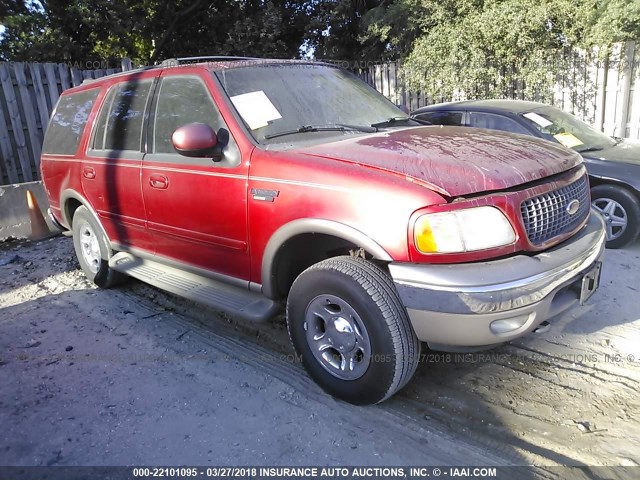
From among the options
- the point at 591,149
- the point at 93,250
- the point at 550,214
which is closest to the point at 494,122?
the point at 591,149

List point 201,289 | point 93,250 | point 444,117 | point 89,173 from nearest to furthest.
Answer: point 201,289 < point 89,173 < point 93,250 < point 444,117

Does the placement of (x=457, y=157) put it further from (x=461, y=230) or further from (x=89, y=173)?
(x=89, y=173)

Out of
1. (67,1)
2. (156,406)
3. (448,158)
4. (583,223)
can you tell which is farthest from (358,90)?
(67,1)

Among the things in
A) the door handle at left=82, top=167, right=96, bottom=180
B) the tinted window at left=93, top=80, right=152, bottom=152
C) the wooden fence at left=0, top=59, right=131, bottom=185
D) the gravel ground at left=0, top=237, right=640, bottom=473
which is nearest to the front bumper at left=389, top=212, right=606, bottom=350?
the gravel ground at left=0, top=237, right=640, bottom=473

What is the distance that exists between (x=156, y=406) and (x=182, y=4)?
53.8 ft

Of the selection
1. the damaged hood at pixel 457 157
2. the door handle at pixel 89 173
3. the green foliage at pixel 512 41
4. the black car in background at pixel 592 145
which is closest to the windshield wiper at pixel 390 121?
the damaged hood at pixel 457 157

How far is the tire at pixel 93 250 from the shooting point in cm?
481

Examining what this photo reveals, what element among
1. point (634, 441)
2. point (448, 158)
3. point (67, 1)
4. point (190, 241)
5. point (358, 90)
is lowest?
point (634, 441)

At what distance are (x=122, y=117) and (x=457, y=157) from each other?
2983mm

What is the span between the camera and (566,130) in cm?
605

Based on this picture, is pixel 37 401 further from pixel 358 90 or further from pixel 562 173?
pixel 562 173

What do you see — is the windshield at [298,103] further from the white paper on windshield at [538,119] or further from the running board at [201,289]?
the white paper on windshield at [538,119]

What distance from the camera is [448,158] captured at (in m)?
2.72

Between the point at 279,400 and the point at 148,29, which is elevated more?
the point at 148,29
